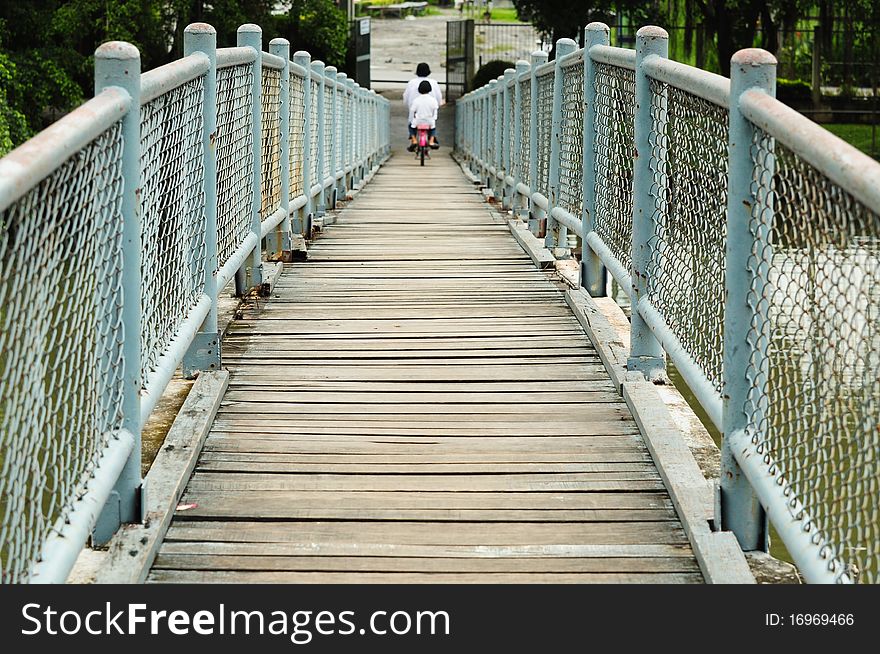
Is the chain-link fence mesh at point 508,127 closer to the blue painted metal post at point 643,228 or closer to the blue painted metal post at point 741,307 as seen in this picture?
the blue painted metal post at point 643,228

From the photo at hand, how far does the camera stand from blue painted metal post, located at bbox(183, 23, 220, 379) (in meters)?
5.00

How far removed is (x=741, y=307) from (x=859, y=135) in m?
31.1

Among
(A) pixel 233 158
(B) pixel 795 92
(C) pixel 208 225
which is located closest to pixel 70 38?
(A) pixel 233 158

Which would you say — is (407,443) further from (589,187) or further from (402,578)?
(589,187)

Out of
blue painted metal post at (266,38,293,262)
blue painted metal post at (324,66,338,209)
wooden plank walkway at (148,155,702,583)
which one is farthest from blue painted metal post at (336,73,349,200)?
wooden plank walkway at (148,155,702,583)

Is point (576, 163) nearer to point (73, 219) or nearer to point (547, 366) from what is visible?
point (547, 366)

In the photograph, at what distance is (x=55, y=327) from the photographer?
296 centimetres

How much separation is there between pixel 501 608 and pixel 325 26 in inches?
1054

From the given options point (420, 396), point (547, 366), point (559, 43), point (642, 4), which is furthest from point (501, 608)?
point (642, 4)

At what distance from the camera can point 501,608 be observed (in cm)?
298

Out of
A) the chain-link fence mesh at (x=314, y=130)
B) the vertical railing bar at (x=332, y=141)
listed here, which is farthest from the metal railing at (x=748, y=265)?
the vertical railing bar at (x=332, y=141)

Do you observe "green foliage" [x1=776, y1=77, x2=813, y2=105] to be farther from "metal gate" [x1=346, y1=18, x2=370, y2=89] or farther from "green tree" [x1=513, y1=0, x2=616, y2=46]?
"metal gate" [x1=346, y1=18, x2=370, y2=89]

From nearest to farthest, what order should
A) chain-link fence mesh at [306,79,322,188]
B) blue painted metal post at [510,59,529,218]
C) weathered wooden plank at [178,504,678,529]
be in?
1. weathered wooden plank at [178,504,678,529]
2. chain-link fence mesh at [306,79,322,188]
3. blue painted metal post at [510,59,529,218]

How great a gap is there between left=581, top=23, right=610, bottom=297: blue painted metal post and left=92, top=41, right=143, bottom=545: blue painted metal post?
3289 millimetres
